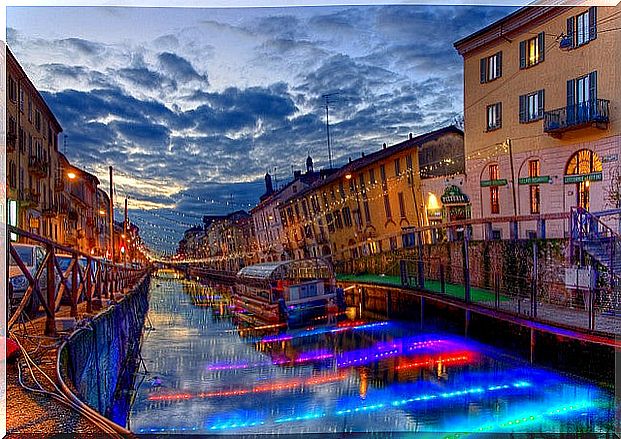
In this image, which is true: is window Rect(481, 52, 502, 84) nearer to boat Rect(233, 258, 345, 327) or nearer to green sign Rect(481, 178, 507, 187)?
green sign Rect(481, 178, 507, 187)

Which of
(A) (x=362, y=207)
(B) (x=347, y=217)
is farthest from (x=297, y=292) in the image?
(A) (x=362, y=207)

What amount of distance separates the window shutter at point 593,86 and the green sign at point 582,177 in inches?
32.3

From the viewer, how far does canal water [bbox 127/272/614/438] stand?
5.84m

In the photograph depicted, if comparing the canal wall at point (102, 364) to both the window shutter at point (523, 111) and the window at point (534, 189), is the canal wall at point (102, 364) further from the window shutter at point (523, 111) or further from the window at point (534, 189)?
the window shutter at point (523, 111)

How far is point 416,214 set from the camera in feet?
33.5

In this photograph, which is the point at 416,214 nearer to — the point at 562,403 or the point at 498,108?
the point at 498,108

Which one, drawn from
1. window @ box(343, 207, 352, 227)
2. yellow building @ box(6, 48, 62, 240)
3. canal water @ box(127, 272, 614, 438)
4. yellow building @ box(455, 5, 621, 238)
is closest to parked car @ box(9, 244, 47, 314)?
canal water @ box(127, 272, 614, 438)

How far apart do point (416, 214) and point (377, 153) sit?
1.37m

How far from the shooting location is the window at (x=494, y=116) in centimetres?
865

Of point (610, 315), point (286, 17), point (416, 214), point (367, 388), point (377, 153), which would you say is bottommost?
point (367, 388)

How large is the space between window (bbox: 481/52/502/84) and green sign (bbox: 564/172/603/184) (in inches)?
68.7

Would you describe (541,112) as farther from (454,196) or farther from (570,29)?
(454,196)

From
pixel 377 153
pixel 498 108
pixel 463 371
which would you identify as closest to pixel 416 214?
pixel 377 153

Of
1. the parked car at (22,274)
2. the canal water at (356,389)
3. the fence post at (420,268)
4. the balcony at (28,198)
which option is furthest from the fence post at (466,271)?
the balcony at (28,198)
